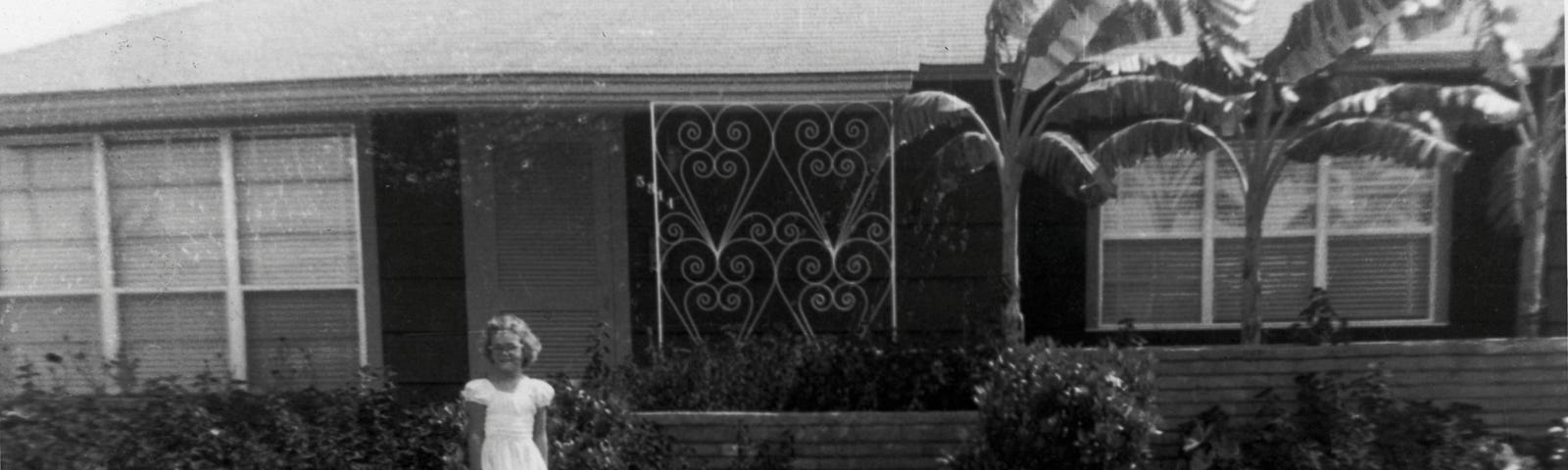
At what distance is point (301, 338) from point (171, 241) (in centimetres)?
89

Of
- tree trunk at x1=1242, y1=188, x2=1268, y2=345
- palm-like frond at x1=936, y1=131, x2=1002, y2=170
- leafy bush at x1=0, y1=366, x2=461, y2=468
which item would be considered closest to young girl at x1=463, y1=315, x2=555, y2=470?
leafy bush at x1=0, y1=366, x2=461, y2=468

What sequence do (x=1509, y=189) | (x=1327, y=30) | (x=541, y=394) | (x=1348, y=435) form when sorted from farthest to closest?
(x=1509, y=189) < (x=1327, y=30) < (x=1348, y=435) < (x=541, y=394)

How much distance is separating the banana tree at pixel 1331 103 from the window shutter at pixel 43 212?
5859 mm

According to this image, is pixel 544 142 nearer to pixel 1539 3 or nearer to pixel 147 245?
pixel 147 245

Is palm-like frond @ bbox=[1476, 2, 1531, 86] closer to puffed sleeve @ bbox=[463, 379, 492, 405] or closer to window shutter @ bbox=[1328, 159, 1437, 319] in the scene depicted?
window shutter @ bbox=[1328, 159, 1437, 319]

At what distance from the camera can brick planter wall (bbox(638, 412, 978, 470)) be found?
4.45 m

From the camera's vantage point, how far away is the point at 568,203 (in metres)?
5.23

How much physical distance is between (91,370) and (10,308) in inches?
22.5

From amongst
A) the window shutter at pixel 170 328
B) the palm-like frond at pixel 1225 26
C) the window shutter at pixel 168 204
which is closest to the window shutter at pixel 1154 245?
the palm-like frond at pixel 1225 26

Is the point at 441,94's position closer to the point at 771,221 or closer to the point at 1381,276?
the point at 771,221

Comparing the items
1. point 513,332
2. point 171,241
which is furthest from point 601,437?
point 171,241

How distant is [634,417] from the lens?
4.38m

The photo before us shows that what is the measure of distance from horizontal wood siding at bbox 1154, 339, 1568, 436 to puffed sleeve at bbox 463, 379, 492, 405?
10.8 feet

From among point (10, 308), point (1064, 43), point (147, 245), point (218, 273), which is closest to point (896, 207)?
point (1064, 43)
